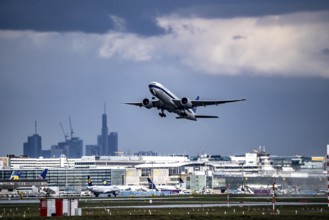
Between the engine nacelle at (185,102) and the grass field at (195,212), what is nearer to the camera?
the grass field at (195,212)

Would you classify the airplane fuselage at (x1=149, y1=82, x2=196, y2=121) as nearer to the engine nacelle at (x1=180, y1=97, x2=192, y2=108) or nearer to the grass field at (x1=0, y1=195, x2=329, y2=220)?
the engine nacelle at (x1=180, y1=97, x2=192, y2=108)

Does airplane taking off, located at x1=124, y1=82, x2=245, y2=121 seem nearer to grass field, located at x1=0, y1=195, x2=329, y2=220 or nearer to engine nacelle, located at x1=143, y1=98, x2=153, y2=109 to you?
engine nacelle, located at x1=143, y1=98, x2=153, y2=109

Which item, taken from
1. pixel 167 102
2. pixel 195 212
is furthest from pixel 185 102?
pixel 195 212

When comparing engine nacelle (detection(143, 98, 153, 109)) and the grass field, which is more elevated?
engine nacelle (detection(143, 98, 153, 109))

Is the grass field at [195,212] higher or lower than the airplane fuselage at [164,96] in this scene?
lower

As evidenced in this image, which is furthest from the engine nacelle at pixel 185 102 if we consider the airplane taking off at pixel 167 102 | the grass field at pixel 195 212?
the grass field at pixel 195 212

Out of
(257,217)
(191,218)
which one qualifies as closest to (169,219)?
(191,218)

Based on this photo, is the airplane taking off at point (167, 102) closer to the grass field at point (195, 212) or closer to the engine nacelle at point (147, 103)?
the engine nacelle at point (147, 103)

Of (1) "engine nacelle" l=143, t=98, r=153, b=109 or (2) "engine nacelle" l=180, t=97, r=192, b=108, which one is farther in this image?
(2) "engine nacelle" l=180, t=97, r=192, b=108

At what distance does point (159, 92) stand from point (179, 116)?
11840 millimetres

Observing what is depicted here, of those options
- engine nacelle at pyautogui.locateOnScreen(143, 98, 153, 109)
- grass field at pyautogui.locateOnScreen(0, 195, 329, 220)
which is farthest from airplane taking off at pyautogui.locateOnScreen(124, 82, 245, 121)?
grass field at pyautogui.locateOnScreen(0, 195, 329, 220)

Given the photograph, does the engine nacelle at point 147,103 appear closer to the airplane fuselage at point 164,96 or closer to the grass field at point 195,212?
the airplane fuselage at point 164,96

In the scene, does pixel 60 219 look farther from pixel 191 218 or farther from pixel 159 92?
pixel 159 92

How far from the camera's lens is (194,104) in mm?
151500
